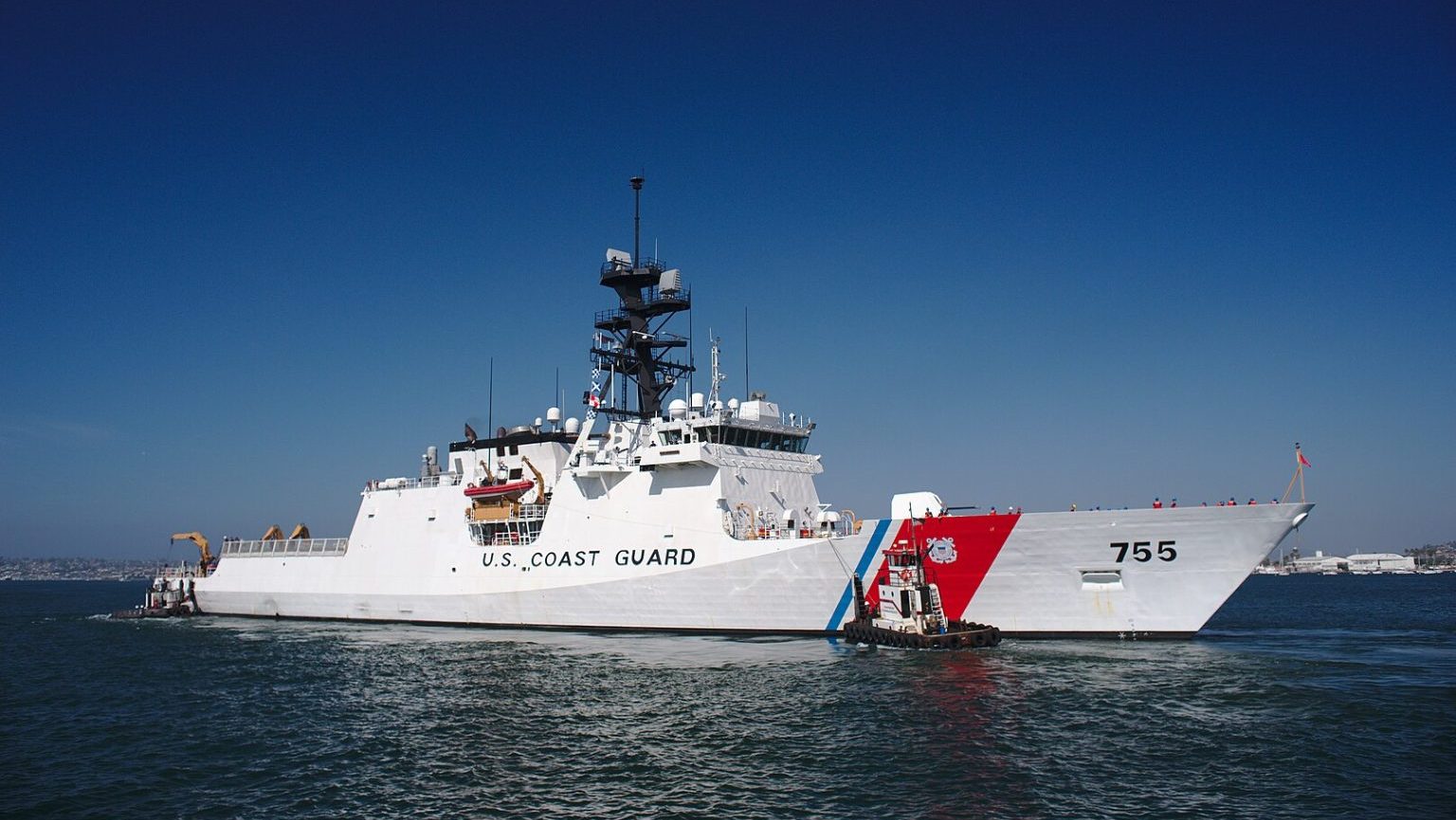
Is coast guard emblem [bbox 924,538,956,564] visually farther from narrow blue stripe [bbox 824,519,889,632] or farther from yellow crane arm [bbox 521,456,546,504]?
yellow crane arm [bbox 521,456,546,504]

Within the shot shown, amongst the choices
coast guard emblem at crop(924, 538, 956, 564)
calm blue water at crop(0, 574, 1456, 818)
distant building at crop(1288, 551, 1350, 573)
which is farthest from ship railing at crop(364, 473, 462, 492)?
distant building at crop(1288, 551, 1350, 573)

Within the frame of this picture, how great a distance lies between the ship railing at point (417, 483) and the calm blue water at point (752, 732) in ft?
27.1

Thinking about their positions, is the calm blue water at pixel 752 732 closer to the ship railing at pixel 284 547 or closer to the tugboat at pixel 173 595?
the ship railing at pixel 284 547

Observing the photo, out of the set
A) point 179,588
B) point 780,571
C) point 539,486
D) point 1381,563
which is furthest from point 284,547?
point 1381,563

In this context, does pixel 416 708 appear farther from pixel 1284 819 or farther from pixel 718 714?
pixel 1284 819

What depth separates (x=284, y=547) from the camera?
112 ft

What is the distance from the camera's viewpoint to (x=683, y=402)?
25469 mm

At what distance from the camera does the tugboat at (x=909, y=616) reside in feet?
63.9

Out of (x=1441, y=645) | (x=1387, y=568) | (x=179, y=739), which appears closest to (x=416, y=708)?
(x=179, y=739)

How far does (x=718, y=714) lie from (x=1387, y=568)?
12575cm

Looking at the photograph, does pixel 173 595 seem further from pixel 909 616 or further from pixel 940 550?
pixel 940 550

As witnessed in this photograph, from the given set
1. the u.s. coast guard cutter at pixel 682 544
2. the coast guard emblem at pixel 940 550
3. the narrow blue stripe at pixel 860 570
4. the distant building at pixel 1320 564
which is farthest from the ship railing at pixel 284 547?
the distant building at pixel 1320 564

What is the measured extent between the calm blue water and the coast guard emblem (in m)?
2.29

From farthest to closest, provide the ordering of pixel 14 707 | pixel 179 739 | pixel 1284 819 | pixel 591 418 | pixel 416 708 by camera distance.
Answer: pixel 591 418 < pixel 14 707 < pixel 416 708 < pixel 179 739 < pixel 1284 819
